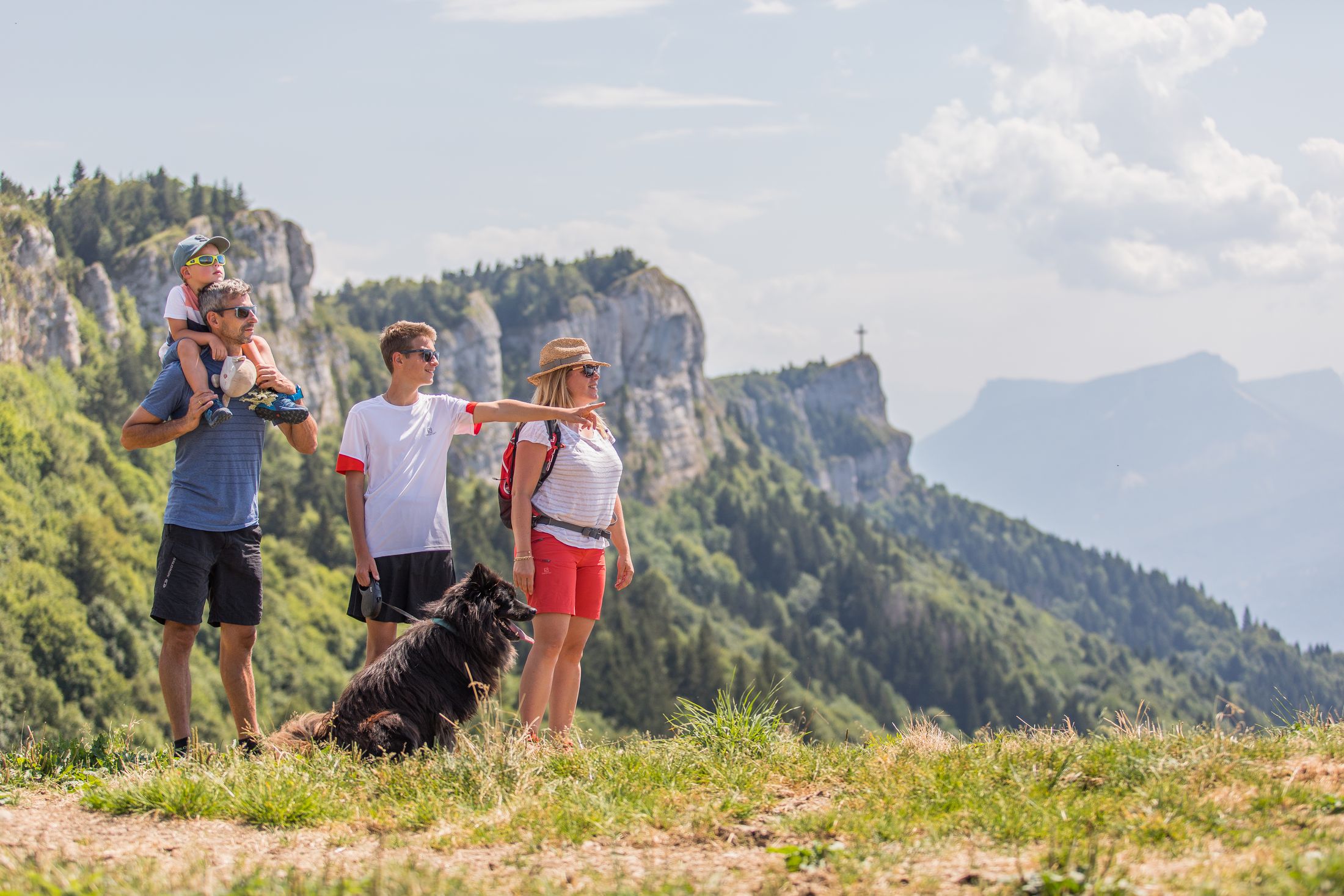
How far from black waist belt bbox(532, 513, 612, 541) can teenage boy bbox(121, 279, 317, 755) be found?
1394mm

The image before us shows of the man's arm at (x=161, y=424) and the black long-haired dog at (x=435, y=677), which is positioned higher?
the man's arm at (x=161, y=424)

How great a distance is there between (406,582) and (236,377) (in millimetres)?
1564

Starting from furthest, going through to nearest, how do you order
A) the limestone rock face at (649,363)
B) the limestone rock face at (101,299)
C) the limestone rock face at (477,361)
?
the limestone rock face at (649,363) < the limestone rock face at (477,361) < the limestone rock face at (101,299)

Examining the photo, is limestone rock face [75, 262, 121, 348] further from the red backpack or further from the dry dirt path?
the dry dirt path

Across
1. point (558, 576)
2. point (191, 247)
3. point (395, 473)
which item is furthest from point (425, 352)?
point (558, 576)

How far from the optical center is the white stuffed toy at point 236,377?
646 centimetres

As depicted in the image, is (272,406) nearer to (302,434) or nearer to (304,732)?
(302,434)

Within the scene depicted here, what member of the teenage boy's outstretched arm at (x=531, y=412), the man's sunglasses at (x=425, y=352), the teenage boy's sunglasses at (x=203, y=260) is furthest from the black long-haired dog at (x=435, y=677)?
the teenage boy's sunglasses at (x=203, y=260)

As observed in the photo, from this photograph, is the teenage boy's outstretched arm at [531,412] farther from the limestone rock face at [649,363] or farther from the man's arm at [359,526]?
the limestone rock face at [649,363]

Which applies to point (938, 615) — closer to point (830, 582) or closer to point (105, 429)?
point (830, 582)

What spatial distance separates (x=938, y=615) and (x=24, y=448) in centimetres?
10401

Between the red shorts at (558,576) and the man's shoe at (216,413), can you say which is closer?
the man's shoe at (216,413)

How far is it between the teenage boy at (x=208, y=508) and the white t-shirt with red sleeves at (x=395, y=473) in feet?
1.15

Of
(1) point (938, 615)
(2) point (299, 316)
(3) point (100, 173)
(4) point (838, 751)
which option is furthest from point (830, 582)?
(4) point (838, 751)
